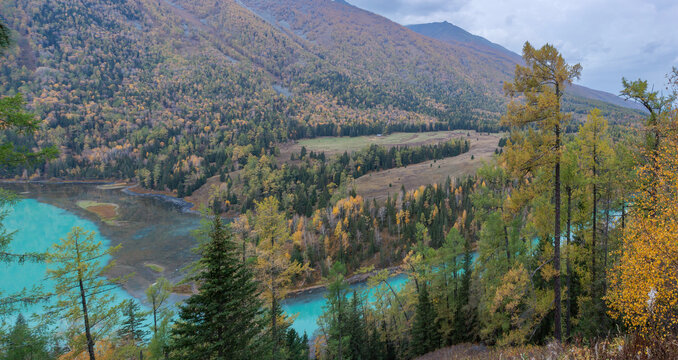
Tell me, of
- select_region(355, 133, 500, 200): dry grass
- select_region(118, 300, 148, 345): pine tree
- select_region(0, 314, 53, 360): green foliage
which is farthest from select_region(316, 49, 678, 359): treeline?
select_region(355, 133, 500, 200): dry grass

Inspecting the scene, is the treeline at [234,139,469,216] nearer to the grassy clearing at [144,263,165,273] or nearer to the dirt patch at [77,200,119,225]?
the dirt patch at [77,200,119,225]

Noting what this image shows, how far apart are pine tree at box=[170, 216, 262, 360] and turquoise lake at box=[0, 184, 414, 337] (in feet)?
70.1

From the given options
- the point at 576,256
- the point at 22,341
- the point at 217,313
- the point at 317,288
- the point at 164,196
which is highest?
the point at 217,313

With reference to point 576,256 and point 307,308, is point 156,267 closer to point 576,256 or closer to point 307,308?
point 307,308

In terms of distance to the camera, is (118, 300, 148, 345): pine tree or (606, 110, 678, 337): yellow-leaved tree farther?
(118, 300, 148, 345): pine tree

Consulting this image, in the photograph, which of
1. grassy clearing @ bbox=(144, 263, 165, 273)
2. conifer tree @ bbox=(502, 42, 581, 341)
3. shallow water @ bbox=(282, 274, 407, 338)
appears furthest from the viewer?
grassy clearing @ bbox=(144, 263, 165, 273)

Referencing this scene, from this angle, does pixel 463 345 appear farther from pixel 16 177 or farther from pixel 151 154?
pixel 16 177

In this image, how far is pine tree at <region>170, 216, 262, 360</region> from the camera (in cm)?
1248

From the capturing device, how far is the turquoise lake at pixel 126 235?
59500mm

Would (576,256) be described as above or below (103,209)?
above

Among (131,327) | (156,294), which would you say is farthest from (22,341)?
(156,294)

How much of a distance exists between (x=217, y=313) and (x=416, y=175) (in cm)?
11823

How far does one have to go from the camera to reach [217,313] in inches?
503

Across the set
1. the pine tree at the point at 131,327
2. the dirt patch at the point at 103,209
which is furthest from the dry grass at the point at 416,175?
the dirt patch at the point at 103,209
